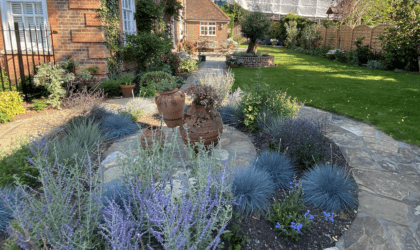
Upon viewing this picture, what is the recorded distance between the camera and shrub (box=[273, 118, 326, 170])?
3465mm

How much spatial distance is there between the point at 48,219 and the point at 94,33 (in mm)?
6354

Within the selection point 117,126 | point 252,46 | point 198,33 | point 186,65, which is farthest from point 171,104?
point 198,33

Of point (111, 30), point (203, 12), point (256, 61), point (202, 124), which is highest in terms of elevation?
point (203, 12)

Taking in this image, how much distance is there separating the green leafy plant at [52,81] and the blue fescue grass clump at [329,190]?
17.9 ft

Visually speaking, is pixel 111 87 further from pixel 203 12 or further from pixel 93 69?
pixel 203 12

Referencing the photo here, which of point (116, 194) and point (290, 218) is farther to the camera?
point (116, 194)

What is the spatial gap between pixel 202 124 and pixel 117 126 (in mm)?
1768

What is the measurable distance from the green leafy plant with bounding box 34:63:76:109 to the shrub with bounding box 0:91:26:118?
59cm

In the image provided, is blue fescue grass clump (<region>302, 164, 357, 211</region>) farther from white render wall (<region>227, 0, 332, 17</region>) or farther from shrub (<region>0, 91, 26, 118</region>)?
white render wall (<region>227, 0, 332, 17</region>)

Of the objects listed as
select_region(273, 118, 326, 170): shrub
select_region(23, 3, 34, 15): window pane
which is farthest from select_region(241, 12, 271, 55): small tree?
select_region(273, 118, 326, 170): shrub

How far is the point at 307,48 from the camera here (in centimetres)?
2142

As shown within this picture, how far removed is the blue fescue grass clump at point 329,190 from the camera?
2.76 metres

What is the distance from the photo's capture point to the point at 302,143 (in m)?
3.52

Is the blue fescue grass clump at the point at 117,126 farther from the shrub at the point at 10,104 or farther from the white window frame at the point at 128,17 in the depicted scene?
the white window frame at the point at 128,17
